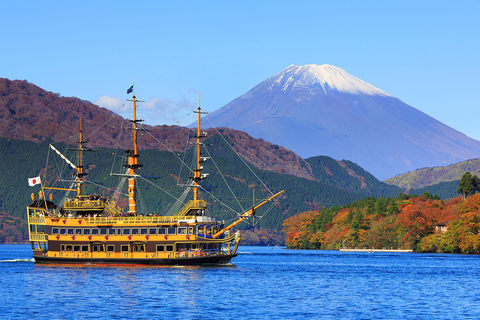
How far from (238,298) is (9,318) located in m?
19.3

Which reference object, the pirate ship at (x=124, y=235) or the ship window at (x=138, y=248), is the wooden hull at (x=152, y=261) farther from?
the ship window at (x=138, y=248)

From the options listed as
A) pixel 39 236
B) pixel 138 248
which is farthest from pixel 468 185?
pixel 39 236

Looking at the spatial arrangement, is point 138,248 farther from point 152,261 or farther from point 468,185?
point 468,185

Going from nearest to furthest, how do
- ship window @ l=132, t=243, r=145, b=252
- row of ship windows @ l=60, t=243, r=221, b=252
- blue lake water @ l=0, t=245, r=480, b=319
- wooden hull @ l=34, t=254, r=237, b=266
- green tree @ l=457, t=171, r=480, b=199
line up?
1. blue lake water @ l=0, t=245, r=480, b=319
2. wooden hull @ l=34, t=254, r=237, b=266
3. row of ship windows @ l=60, t=243, r=221, b=252
4. ship window @ l=132, t=243, r=145, b=252
5. green tree @ l=457, t=171, r=480, b=199

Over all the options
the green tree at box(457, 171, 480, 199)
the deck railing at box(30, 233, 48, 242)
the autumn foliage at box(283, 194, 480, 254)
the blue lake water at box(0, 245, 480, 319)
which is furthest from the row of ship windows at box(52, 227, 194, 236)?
the green tree at box(457, 171, 480, 199)

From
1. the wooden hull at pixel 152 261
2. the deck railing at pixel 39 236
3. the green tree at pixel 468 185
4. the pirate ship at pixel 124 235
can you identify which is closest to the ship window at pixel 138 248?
the pirate ship at pixel 124 235

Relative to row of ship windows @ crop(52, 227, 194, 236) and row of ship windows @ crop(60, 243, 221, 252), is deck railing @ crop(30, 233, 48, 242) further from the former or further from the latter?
row of ship windows @ crop(60, 243, 221, 252)

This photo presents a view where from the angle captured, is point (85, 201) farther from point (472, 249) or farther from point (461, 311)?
point (472, 249)

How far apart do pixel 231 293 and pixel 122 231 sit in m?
32.3

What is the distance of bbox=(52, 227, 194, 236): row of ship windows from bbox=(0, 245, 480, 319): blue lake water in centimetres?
434

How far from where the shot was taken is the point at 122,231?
101188mm

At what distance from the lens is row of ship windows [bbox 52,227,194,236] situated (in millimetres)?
99688

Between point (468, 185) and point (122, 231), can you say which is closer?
point (122, 231)

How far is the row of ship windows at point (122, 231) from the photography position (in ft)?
327
